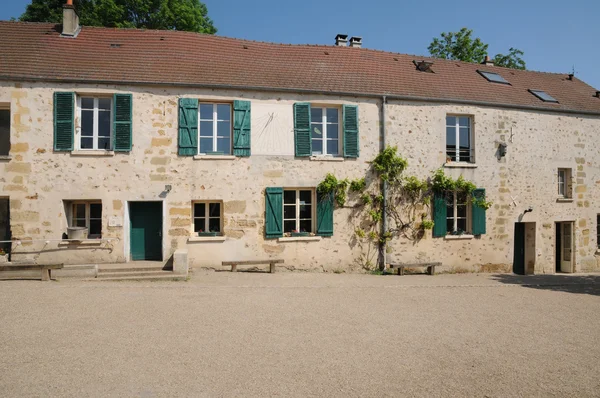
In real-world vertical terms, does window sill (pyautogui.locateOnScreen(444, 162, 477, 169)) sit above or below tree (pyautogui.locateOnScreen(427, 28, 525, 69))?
below

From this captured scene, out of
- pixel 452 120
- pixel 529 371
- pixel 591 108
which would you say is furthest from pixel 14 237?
pixel 591 108

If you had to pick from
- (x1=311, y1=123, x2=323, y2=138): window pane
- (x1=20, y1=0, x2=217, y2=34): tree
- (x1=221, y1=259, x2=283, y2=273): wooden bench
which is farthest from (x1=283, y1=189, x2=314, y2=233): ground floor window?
(x1=20, y1=0, x2=217, y2=34): tree

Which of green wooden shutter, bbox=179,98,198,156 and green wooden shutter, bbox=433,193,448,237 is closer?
green wooden shutter, bbox=179,98,198,156

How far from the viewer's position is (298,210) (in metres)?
11.8

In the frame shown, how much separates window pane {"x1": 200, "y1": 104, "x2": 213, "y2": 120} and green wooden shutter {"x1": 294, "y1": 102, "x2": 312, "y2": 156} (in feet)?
7.75

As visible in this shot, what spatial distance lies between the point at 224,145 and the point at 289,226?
9.56 feet

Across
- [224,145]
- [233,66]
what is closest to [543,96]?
[233,66]

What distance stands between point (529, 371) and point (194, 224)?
8.75m

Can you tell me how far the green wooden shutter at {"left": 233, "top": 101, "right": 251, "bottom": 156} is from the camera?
11.3 meters

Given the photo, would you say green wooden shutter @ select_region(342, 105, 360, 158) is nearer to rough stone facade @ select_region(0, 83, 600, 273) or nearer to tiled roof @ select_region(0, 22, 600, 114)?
rough stone facade @ select_region(0, 83, 600, 273)

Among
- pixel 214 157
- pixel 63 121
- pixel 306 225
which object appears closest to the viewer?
pixel 63 121

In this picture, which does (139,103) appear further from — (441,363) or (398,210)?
(441,363)

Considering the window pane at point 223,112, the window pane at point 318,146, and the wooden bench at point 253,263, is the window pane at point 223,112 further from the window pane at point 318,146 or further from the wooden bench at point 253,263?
the wooden bench at point 253,263

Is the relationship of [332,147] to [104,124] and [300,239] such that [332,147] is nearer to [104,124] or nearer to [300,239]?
[300,239]
